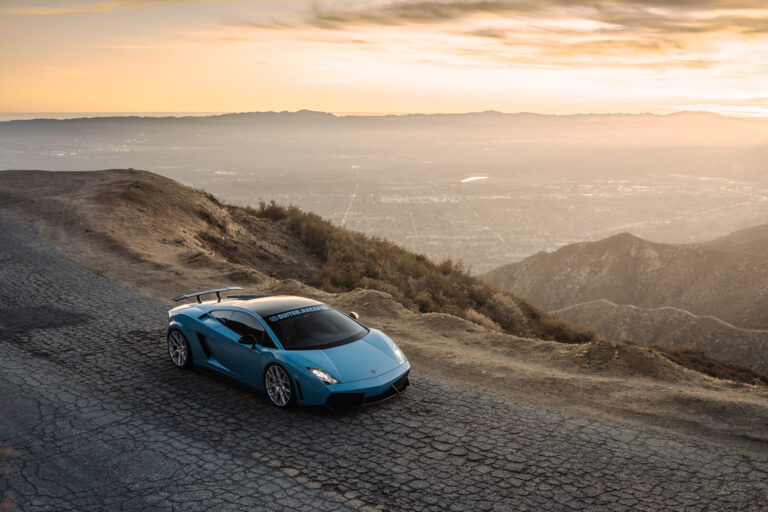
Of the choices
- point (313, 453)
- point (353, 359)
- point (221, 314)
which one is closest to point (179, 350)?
point (221, 314)

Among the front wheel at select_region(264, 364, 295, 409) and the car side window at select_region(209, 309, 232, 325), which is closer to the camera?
the front wheel at select_region(264, 364, 295, 409)

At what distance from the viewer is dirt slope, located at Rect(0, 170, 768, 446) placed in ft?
28.7

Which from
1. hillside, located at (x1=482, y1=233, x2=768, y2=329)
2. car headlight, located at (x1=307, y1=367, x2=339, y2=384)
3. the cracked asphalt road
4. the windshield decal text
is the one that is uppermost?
the windshield decal text

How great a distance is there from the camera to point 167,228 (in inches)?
866

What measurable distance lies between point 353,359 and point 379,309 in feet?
18.5

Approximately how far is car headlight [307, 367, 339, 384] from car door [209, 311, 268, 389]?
2.87 ft

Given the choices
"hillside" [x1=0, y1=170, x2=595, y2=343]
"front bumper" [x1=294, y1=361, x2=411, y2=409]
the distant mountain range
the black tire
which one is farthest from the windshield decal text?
the distant mountain range

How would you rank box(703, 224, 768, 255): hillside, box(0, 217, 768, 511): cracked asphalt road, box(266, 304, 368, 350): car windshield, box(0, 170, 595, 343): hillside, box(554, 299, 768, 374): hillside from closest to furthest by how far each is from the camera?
box(0, 217, 768, 511): cracked asphalt road, box(266, 304, 368, 350): car windshield, box(0, 170, 595, 343): hillside, box(554, 299, 768, 374): hillside, box(703, 224, 768, 255): hillside

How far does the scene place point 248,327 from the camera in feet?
28.8

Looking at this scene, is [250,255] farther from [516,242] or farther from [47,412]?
[516,242]

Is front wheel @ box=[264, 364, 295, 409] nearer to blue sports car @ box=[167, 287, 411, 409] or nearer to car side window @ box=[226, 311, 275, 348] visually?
blue sports car @ box=[167, 287, 411, 409]

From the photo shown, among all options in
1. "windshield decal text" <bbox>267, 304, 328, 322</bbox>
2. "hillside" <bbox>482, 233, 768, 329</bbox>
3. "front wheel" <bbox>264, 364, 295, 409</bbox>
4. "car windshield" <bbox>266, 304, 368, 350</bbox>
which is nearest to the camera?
"front wheel" <bbox>264, 364, 295, 409</bbox>

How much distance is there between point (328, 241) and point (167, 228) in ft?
22.1

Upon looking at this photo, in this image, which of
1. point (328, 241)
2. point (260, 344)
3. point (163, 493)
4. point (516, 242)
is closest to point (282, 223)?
point (328, 241)
